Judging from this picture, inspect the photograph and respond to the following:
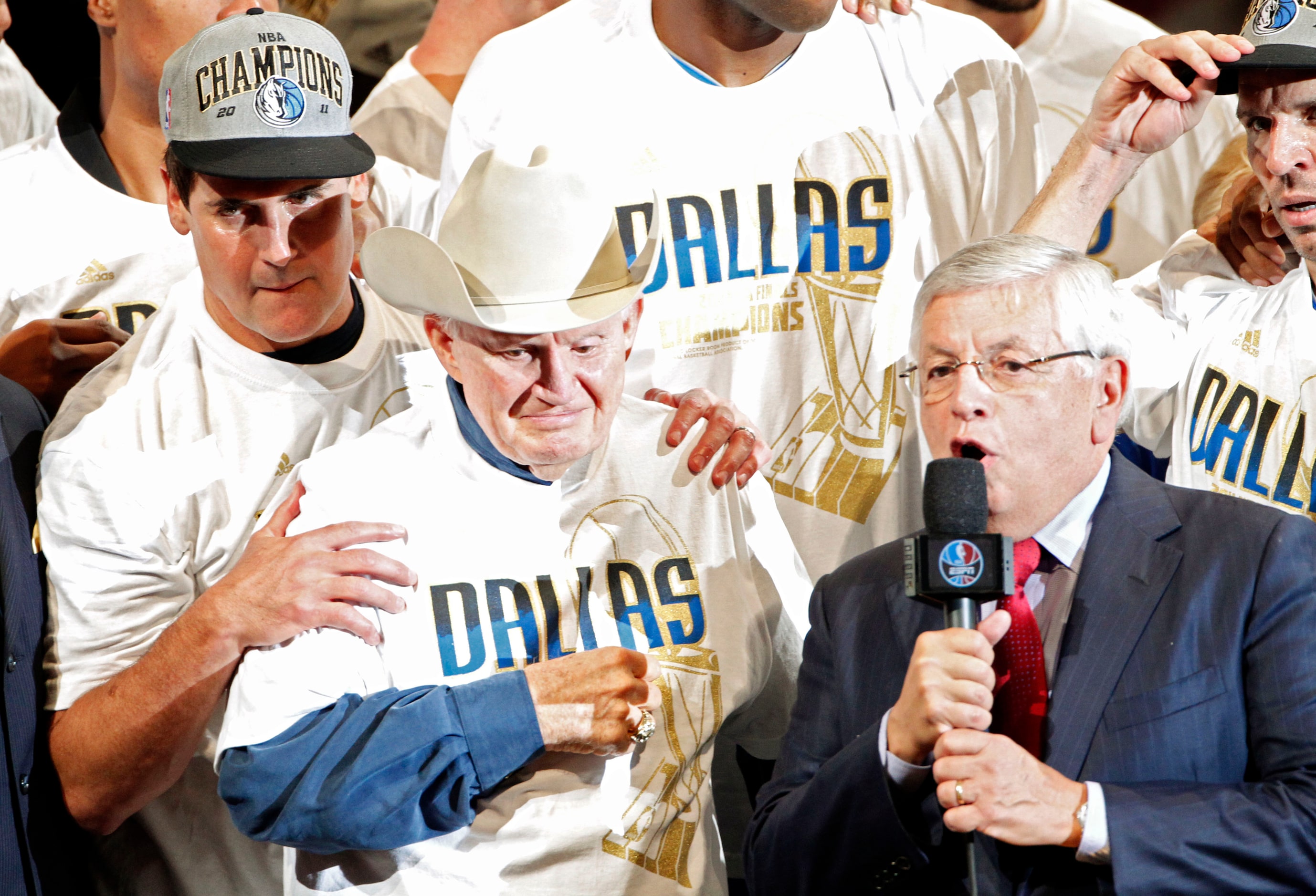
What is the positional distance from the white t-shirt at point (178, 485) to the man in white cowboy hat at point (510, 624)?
333mm

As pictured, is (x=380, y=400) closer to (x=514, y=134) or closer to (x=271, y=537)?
(x=271, y=537)

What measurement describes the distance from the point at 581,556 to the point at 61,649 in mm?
1032

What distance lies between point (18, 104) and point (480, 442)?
2389 millimetres

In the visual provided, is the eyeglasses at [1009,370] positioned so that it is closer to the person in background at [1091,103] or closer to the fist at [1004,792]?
the fist at [1004,792]

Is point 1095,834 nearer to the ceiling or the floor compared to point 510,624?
nearer to the floor

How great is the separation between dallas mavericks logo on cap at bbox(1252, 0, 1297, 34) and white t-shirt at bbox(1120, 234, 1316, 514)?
1.68ft

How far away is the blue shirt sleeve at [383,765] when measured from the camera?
2.16m

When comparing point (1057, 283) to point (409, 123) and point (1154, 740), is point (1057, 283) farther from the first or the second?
point (409, 123)

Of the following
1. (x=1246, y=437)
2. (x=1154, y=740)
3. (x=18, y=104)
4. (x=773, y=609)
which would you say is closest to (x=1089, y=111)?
(x=1246, y=437)

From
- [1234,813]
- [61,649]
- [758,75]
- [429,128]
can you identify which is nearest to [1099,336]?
[1234,813]

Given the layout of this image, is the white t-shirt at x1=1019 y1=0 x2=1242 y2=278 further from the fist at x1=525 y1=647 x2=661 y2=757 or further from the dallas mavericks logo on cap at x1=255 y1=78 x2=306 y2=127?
the fist at x1=525 y1=647 x2=661 y2=757

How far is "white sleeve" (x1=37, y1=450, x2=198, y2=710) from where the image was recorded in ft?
8.78

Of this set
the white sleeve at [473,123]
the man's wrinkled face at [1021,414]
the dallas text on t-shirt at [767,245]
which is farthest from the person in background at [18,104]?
the man's wrinkled face at [1021,414]

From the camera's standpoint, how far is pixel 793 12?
313cm
